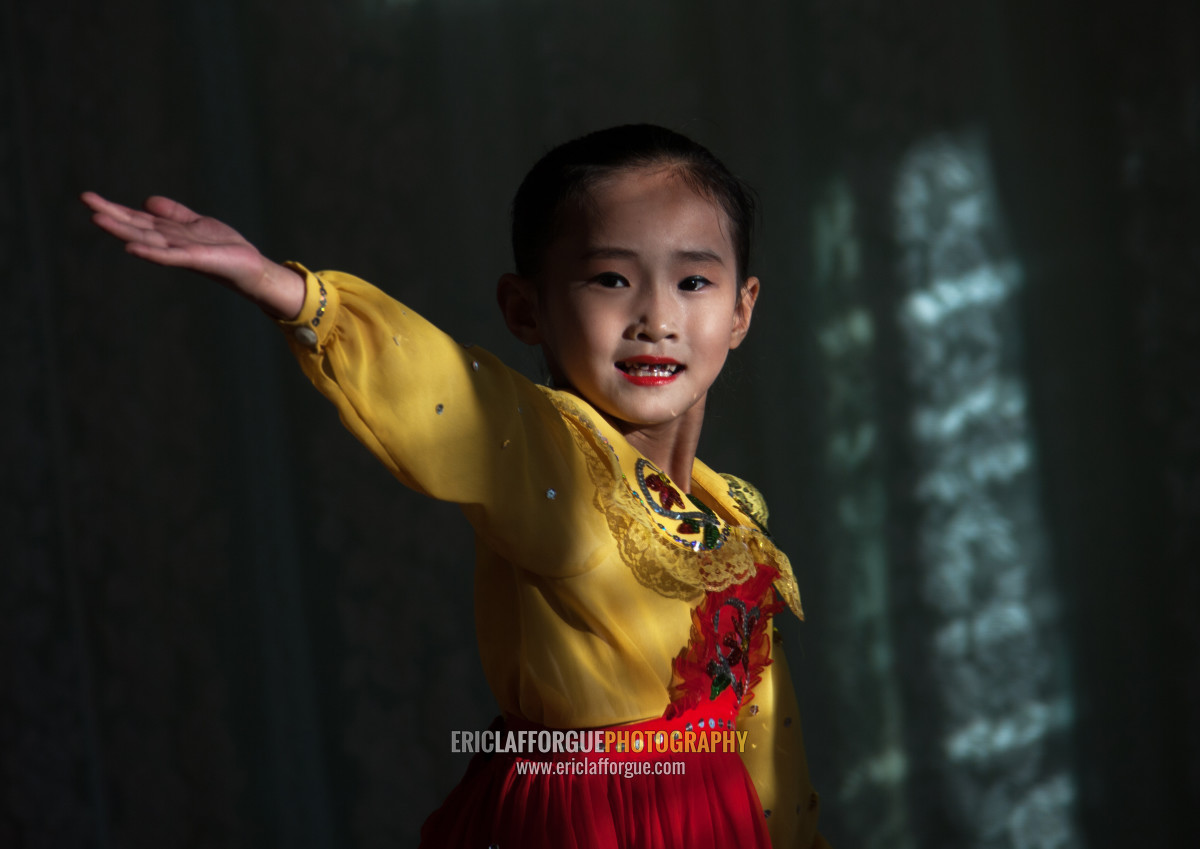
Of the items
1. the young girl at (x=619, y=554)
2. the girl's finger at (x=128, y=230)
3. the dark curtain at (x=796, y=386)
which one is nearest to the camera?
the girl's finger at (x=128, y=230)

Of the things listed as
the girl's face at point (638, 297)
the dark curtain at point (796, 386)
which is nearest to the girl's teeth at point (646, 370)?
the girl's face at point (638, 297)

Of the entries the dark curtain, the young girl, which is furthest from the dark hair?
the dark curtain

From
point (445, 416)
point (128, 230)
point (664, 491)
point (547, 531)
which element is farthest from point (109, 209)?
point (664, 491)

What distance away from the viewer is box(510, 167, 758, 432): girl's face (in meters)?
0.72

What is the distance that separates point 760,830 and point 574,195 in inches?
18.3

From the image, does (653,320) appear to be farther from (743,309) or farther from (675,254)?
(743,309)

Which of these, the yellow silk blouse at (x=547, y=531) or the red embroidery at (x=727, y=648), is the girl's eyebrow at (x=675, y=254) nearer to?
the yellow silk blouse at (x=547, y=531)

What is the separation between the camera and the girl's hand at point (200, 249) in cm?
49

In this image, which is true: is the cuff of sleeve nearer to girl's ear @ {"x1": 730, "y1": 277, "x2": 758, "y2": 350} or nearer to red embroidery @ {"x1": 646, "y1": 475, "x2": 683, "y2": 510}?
red embroidery @ {"x1": 646, "y1": 475, "x2": 683, "y2": 510}

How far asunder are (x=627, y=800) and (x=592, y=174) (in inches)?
17.1

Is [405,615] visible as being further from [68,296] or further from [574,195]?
[574,195]

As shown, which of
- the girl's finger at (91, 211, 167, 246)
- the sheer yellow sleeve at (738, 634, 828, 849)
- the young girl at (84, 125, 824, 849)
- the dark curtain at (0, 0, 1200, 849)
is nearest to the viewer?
the girl's finger at (91, 211, 167, 246)

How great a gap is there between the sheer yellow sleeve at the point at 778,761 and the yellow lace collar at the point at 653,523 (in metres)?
0.08

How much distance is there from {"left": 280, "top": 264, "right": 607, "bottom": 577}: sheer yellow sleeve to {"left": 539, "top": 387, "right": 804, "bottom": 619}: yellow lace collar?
0.03 meters
